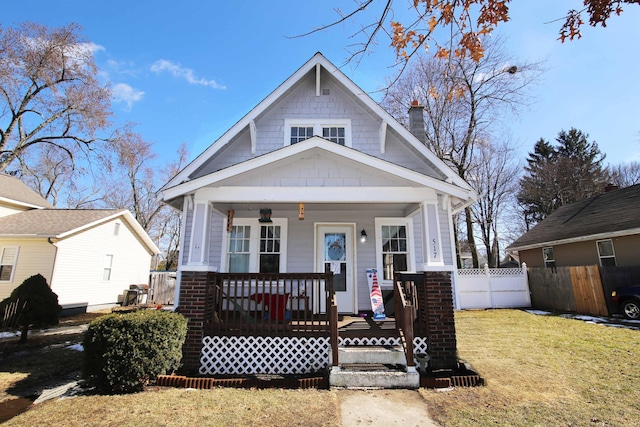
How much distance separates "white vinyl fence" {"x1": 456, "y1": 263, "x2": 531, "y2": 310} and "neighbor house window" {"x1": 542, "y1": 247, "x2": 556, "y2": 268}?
3294mm

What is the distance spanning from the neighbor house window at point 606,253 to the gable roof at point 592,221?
1.42ft

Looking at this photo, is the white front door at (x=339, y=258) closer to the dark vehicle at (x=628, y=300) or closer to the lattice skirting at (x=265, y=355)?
the lattice skirting at (x=265, y=355)

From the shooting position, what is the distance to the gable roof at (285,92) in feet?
26.4

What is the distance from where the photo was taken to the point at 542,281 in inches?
551

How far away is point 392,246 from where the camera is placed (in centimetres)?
861

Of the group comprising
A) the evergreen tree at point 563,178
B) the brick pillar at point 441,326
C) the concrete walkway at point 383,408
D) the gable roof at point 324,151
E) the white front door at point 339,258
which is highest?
the evergreen tree at point 563,178

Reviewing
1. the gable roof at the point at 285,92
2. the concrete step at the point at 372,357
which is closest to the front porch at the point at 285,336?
the concrete step at the point at 372,357

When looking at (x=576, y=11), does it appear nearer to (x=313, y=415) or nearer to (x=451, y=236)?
(x=313, y=415)

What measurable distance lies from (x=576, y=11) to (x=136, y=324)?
687 centimetres

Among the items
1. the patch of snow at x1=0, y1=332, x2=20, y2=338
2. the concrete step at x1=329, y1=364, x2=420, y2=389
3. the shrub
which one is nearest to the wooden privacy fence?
the concrete step at x1=329, y1=364, x2=420, y2=389

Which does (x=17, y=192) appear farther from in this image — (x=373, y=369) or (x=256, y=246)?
(x=373, y=369)

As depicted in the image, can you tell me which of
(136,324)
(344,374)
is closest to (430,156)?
(344,374)

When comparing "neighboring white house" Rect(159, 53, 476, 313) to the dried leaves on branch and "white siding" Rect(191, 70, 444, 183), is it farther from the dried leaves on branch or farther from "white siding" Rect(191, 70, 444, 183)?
the dried leaves on branch

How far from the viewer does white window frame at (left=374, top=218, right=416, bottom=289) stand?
27.2 feet
